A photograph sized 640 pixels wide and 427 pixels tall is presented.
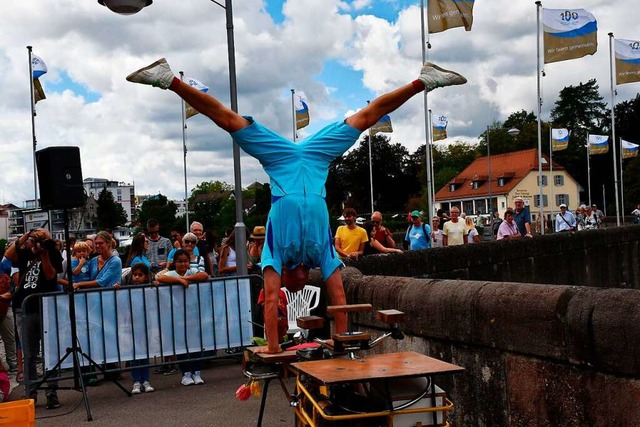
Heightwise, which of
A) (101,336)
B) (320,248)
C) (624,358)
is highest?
(320,248)

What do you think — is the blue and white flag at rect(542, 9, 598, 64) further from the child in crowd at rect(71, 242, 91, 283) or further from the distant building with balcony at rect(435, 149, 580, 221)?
the distant building with balcony at rect(435, 149, 580, 221)

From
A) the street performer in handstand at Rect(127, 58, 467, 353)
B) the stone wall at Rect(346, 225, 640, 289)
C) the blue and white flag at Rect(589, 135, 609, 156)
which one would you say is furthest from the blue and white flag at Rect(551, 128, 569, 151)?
the street performer in handstand at Rect(127, 58, 467, 353)

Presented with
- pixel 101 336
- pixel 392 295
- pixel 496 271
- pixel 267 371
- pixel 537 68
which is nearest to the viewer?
pixel 267 371

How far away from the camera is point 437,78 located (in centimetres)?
500

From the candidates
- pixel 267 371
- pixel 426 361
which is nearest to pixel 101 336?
pixel 267 371

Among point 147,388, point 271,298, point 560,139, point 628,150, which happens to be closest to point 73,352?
point 147,388

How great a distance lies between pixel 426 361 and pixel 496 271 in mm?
9658

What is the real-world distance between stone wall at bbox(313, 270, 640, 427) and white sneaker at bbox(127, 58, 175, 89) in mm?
2391

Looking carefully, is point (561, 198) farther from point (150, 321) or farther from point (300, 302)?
point (150, 321)

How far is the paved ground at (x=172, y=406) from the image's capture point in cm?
690

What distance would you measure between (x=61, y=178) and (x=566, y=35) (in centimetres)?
1976

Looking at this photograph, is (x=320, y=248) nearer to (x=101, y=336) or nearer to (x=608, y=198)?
(x=101, y=336)

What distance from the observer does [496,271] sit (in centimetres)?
1313

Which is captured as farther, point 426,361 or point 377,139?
point 377,139
